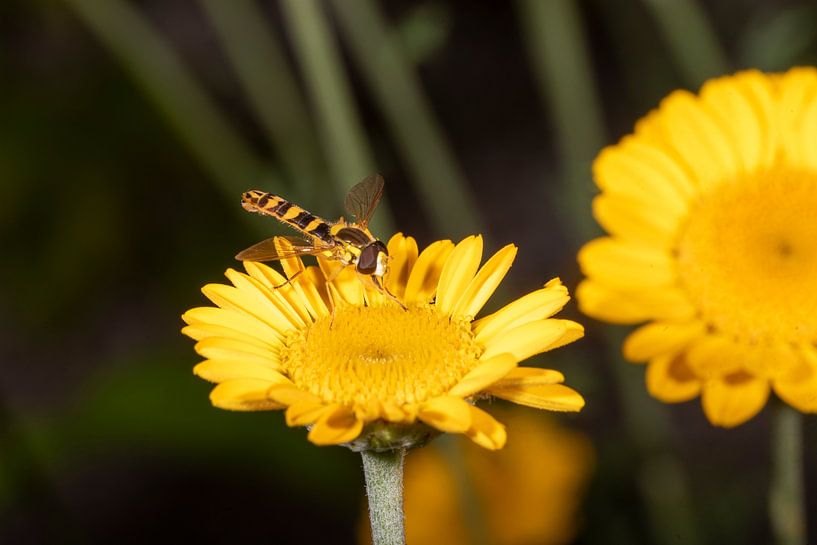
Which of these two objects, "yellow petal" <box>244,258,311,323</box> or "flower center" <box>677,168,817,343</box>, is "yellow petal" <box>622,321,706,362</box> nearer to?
"flower center" <box>677,168,817,343</box>

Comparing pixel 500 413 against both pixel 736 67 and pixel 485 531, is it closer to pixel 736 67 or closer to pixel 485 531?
pixel 485 531

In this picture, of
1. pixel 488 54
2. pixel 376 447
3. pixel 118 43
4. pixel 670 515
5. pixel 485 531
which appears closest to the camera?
pixel 376 447

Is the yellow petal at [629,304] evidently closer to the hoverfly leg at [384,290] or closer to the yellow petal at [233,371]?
the hoverfly leg at [384,290]

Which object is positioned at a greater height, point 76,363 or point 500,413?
point 76,363

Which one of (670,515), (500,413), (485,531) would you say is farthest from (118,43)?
(670,515)

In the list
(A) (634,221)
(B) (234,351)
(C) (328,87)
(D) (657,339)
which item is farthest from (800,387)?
(C) (328,87)
